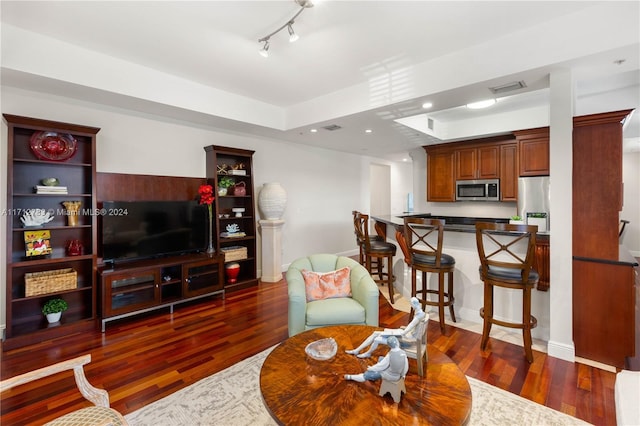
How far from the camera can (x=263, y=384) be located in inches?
58.7

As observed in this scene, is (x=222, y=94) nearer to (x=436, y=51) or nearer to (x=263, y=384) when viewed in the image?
(x=436, y=51)

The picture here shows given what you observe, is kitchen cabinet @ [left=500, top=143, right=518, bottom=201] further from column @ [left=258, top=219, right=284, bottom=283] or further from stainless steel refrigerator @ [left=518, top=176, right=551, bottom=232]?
column @ [left=258, top=219, right=284, bottom=283]

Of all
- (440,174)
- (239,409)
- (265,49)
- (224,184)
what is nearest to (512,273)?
(239,409)

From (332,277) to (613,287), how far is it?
7.84ft

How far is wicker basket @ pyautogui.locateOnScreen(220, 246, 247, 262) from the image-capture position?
445cm

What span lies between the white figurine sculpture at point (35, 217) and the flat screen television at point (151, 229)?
50cm

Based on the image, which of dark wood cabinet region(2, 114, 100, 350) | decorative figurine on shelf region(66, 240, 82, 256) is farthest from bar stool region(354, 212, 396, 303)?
decorative figurine on shelf region(66, 240, 82, 256)

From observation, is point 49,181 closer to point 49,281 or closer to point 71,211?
point 71,211

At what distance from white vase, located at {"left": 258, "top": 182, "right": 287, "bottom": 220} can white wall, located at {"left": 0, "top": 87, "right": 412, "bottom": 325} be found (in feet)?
1.07

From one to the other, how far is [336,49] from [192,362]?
3.21m

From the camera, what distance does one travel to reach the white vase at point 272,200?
194 inches

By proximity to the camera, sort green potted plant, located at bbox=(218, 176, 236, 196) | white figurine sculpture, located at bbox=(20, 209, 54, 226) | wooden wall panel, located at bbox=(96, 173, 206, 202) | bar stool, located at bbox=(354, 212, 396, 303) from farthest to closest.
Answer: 1. green potted plant, located at bbox=(218, 176, 236, 196)
2. bar stool, located at bbox=(354, 212, 396, 303)
3. wooden wall panel, located at bbox=(96, 173, 206, 202)
4. white figurine sculpture, located at bbox=(20, 209, 54, 226)

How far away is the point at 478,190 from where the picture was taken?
5.66m

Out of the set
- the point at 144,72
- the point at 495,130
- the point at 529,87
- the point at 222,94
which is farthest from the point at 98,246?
the point at 495,130
